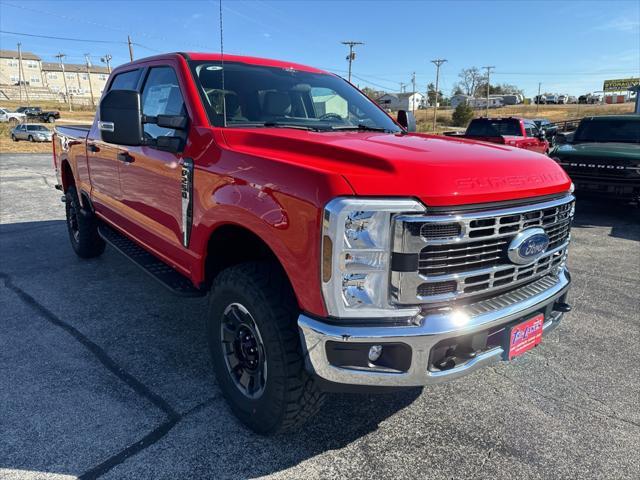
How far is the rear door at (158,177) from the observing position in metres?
3.15

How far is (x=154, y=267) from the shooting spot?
3.68 meters

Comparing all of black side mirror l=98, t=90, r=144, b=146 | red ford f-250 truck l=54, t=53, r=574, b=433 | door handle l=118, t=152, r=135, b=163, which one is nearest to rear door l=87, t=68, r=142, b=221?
door handle l=118, t=152, r=135, b=163

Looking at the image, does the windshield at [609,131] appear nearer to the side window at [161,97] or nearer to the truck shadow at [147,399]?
the truck shadow at [147,399]

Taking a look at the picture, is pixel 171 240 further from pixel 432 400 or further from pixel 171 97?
pixel 432 400

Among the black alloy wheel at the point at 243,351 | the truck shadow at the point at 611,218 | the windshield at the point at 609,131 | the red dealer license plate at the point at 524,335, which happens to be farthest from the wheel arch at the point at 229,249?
the windshield at the point at 609,131

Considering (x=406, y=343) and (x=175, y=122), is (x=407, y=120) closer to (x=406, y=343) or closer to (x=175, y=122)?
(x=175, y=122)

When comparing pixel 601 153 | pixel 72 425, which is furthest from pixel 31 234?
pixel 601 153

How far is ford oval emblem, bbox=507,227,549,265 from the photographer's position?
2279 millimetres

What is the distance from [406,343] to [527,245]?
2.72 feet

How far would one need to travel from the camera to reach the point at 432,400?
117 inches

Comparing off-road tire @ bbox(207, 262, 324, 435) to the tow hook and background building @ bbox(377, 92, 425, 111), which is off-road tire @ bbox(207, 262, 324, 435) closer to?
the tow hook

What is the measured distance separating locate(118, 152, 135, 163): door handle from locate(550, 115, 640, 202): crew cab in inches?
293

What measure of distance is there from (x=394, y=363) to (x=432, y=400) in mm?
1056

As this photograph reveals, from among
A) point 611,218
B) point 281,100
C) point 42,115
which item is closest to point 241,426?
point 281,100
